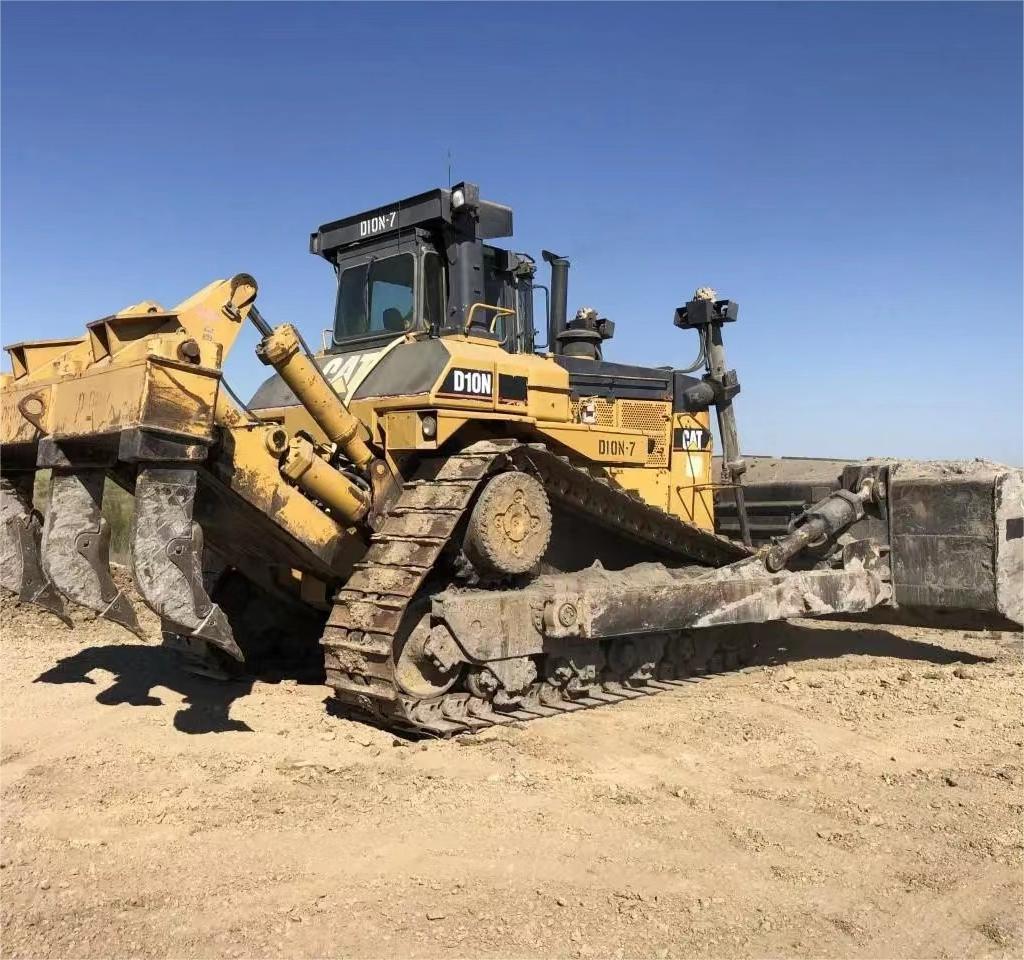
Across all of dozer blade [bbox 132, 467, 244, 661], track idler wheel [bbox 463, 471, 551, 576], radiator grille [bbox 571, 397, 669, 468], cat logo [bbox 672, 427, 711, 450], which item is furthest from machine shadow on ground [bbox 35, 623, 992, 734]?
radiator grille [bbox 571, 397, 669, 468]

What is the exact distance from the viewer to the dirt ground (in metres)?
3.52

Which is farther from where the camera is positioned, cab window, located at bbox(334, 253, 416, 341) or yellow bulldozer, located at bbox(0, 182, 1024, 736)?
cab window, located at bbox(334, 253, 416, 341)

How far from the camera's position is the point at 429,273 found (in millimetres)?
7676

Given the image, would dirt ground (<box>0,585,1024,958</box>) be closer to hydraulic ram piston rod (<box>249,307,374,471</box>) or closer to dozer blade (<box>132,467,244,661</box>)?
dozer blade (<box>132,467,244,661</box>)

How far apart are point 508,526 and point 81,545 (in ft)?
8.59

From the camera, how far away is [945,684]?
7.85m

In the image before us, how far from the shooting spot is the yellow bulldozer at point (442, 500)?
18.4 feet

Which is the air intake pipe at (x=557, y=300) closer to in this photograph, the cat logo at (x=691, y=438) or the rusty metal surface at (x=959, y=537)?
the cat logo at (x=691, y=438)

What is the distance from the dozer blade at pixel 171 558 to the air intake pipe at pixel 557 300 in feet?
14.9

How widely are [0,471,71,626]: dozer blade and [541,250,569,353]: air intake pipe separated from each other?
15.2 feet

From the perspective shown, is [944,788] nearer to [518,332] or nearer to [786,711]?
[786,711]

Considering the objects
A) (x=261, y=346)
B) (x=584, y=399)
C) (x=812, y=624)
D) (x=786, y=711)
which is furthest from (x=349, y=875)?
(x=812, y=624)

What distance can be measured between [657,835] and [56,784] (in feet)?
10.4

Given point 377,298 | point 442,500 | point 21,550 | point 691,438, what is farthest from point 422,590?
point 691,438
